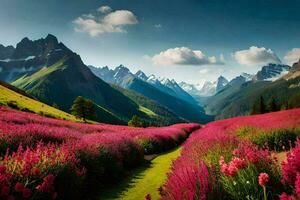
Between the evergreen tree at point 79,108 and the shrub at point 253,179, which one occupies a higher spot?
the evergreen tree at point 79,108

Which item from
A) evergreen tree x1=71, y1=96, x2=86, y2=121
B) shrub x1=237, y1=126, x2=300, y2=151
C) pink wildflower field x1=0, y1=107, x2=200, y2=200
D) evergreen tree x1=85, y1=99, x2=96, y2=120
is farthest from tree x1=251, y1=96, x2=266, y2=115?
pink wildflower field x1=0, y1=107, x2=200, y2=200

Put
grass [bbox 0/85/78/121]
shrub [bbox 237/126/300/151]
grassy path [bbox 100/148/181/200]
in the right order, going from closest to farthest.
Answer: grassy path [bbox 100/148/181/200] → shrub [bbox 237/126/300/151] → grass [bbox 0/85/78/121]

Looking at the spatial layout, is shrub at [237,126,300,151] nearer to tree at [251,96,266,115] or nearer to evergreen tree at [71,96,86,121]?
evergreen tree at [71,96,86,121]

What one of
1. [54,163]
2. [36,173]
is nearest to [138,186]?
[54,163]

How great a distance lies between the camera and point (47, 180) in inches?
303

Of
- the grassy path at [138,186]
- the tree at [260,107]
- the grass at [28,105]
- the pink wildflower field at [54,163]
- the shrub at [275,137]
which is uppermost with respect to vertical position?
the tree at [260,107]

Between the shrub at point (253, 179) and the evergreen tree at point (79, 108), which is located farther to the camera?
the evergreen tree at point (79, 108)

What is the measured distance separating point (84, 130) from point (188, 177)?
25.4 metres

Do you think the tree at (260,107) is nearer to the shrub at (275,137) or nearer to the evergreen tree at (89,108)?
the evergreen tree at (89,108)

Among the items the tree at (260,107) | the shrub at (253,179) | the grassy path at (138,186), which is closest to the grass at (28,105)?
the grassy path at (138,186)

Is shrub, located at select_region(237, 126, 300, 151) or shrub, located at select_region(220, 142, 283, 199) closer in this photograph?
shrub, located at select_region(220, 142, 283, 199)

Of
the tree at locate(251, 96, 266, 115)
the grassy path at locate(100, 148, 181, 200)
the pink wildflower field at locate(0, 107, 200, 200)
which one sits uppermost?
the tree at locate(251, 96, 266, 115)

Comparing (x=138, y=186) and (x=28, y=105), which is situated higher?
(x=28, y=105)

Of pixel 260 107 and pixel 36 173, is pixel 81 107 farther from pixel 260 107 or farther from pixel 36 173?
pixel 36 173
